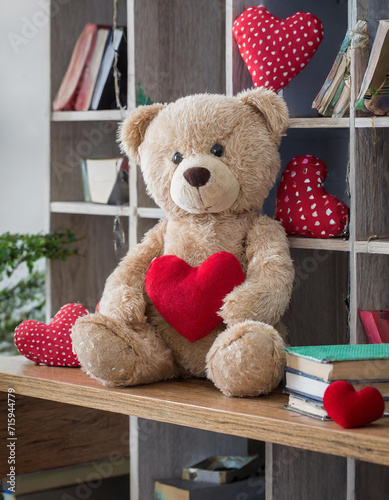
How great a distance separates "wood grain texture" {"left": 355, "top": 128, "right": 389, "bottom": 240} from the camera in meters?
1.46

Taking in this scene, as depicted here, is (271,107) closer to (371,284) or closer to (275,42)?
(275,42)

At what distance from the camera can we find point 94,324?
1.40 m

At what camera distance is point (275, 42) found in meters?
1.56

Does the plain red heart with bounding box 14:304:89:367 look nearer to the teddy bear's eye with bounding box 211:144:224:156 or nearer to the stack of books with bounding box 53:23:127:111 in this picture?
the teddy bear's eye with bounding box 211:144:224:156

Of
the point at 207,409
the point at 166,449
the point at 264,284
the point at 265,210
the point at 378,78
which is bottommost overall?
the point at 166,449

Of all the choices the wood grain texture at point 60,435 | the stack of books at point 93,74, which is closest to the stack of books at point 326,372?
the wood grain texture at point 60,435

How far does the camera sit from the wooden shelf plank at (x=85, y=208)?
191 cm

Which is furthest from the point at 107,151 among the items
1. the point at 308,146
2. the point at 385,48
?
the point at 385,48

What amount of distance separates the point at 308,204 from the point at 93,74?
82 centimetres

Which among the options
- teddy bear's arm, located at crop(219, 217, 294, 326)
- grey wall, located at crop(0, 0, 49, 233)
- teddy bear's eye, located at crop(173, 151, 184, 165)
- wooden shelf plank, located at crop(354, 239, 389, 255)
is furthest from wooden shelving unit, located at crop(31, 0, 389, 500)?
grey wall, located at crop(0, 0, 49, 233)

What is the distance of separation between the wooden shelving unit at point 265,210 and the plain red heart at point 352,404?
19 millimetres

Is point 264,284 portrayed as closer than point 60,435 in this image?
Yes

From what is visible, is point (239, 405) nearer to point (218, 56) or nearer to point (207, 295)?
point (207, 295)

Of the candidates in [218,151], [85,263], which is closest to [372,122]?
[218,151]
